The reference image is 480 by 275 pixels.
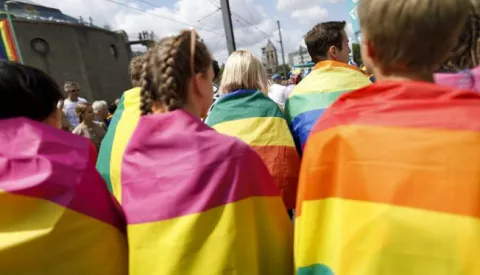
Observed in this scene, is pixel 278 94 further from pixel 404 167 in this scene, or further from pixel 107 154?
pixel 404 167

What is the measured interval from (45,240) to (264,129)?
1.41 metres

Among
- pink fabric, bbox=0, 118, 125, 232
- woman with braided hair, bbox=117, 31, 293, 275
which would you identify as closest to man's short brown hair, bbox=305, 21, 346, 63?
woman with braided hair, bbox=117, 31, 293, 275

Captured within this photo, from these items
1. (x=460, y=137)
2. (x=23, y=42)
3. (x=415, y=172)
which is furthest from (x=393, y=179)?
(x=23, y=42)

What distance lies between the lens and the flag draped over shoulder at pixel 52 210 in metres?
1.37

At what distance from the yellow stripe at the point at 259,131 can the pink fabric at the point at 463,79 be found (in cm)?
98

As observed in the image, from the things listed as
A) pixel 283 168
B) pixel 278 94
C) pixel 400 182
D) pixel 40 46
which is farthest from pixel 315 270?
A: pixel 40 46

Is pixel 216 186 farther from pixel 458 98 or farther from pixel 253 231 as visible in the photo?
pixel 458 98

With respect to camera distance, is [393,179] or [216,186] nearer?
[393,179]

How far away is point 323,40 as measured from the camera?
3031mm

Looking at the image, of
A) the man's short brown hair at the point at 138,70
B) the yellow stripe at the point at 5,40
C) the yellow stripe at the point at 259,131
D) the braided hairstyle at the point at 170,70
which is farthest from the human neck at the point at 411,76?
the yellow stripe at the point at 5,40

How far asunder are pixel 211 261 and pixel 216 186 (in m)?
0.25

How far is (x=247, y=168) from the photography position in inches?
56.7

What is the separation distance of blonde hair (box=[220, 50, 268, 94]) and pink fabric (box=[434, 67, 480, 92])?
1182 millimetres

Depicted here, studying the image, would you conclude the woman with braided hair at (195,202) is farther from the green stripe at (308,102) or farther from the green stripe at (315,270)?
the green stripe at (308,102)
